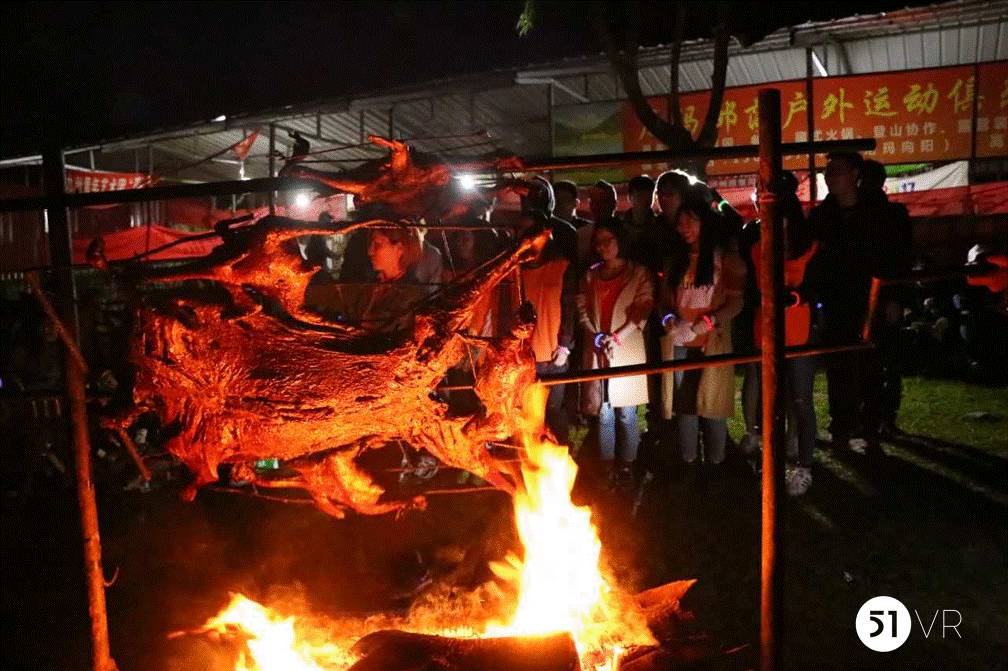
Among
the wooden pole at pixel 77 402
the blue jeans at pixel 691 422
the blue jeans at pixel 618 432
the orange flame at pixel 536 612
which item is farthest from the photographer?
the blue jeans at pixel 618 432

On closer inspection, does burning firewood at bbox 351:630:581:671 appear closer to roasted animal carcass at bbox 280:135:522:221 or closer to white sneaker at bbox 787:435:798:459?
roasted animal carcass at bbox 280:135:522:221

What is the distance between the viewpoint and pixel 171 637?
380 centimetres

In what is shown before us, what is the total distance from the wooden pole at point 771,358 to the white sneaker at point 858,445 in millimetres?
4577

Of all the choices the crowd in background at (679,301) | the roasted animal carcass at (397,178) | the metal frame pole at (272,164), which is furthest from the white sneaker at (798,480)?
the metal frame pole at (272,164)

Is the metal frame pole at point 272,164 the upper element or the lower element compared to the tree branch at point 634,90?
lower

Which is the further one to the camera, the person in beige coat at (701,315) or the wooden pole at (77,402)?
the person in beige coat at (701,315)

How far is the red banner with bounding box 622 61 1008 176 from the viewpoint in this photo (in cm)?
968

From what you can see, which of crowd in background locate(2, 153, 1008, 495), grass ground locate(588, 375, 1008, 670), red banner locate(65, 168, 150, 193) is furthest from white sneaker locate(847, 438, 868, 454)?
red banner locate(65, 168, 150, 193)

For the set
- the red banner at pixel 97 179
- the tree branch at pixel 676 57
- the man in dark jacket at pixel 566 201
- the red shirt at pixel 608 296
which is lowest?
the red shirt at pixel 608 296

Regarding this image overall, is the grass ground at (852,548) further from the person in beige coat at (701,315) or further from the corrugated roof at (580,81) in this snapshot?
the corrugated roof at (580,81)

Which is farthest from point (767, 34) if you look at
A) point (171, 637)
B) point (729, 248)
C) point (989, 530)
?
point (171, 637)

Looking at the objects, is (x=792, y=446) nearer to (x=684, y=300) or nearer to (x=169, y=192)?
(x=684, y=300)

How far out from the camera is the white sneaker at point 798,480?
6.27 m

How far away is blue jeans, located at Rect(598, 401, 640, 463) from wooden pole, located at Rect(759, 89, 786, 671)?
3231mm
